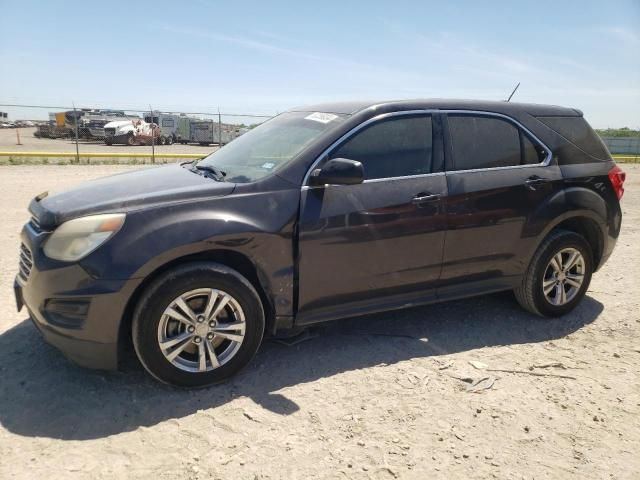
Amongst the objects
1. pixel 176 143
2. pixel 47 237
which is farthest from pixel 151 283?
pixel 176 143

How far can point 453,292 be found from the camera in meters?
3.78

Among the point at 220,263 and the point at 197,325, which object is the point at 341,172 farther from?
the point at 197,325

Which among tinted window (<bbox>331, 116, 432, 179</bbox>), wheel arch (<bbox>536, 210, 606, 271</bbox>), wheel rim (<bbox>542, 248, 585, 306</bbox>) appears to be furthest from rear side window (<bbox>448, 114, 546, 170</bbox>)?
wheel rim (<bbox>542, 248, 585, 306</bbox>)

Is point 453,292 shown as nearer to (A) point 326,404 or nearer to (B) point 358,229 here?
(B) point 358,229

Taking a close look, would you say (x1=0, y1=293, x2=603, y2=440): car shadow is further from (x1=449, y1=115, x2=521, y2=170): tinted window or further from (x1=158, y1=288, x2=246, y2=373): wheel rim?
(x1=449, y1=115, x2=521, y2=170): tinted window

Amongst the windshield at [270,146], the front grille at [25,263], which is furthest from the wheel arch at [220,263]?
the front grille at [25,263]

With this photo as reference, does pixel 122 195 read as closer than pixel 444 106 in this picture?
Yes

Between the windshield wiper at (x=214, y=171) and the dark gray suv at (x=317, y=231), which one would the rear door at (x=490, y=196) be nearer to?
the dark gray suv at (x=317, y=231)

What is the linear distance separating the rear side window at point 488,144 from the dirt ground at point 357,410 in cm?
136

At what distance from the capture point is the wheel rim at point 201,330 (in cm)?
288

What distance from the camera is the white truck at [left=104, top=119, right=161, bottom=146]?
27.4 metres

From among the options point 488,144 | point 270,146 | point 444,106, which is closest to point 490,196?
point 488,144

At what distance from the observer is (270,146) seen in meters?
3.70

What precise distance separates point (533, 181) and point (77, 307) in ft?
11.1
